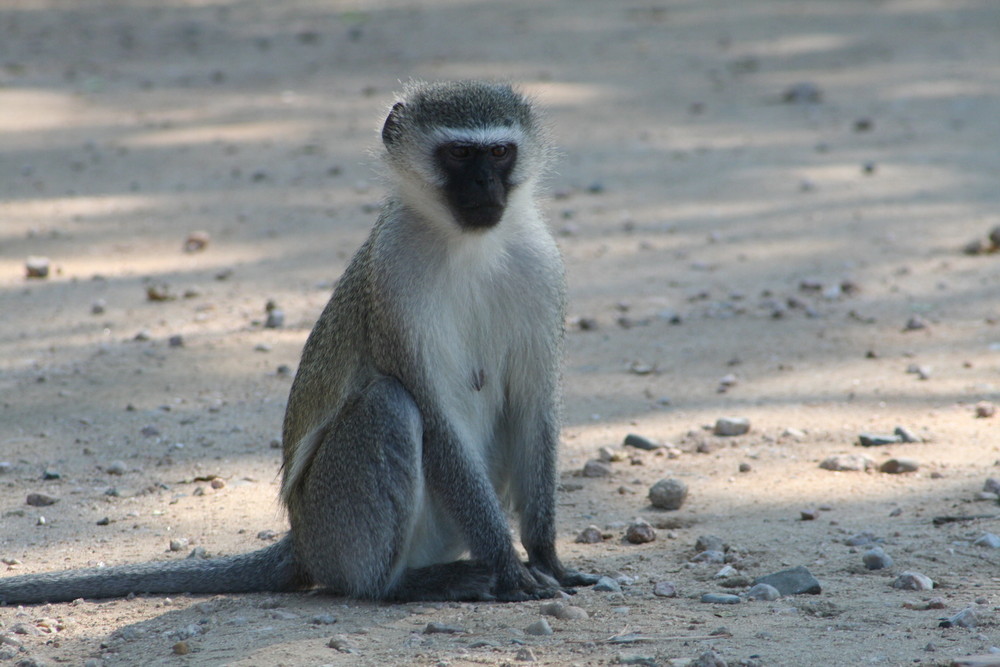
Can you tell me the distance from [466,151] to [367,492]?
4.54 feet

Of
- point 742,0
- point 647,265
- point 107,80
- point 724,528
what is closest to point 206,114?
Result: point 107,80

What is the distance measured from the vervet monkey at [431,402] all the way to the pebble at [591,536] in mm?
326

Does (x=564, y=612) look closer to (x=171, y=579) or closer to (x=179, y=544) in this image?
(x=171, y=579)

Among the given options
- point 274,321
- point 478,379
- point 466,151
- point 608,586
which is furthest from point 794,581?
point 274,321

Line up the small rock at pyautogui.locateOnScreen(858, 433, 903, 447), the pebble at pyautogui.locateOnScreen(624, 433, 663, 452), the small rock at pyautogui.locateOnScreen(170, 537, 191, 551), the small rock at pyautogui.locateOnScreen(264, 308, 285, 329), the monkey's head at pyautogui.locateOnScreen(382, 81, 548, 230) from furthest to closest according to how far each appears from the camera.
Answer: the small rock at pyautogui.locateOnScreen(264, 308, 285, 329), the pebble at pyautogui.locateOnScreen(624, 433, 663, 452), the small rock at pyautogui.locateOnScreen(858, 433, 903, 447), the small rock at pyautogui.locateOnScreen(170, 537, 191, 551), the monkey's head at pyautogui.locateOnScreen(382, 81, 548, 230)

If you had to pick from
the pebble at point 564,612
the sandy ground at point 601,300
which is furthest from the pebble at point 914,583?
the pebble at point 564,612

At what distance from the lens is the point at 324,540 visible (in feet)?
15.4

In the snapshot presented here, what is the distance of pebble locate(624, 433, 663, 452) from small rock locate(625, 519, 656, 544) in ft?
3.22

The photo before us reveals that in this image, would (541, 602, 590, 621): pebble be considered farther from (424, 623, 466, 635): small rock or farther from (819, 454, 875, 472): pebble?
(819, 454, 875, 472): pebble

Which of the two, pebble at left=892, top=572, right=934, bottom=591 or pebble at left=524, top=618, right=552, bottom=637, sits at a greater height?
pebble at left=892, top=572, right=934, bottom=591

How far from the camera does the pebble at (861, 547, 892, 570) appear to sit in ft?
15.4

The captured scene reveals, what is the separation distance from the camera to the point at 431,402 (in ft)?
15.4

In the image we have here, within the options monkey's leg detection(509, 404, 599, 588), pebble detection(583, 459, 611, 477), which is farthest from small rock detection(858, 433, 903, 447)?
monkey's leg detection(509, 404, 599, 588)

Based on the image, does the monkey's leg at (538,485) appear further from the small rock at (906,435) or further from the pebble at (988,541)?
the small rock at (906,435)
